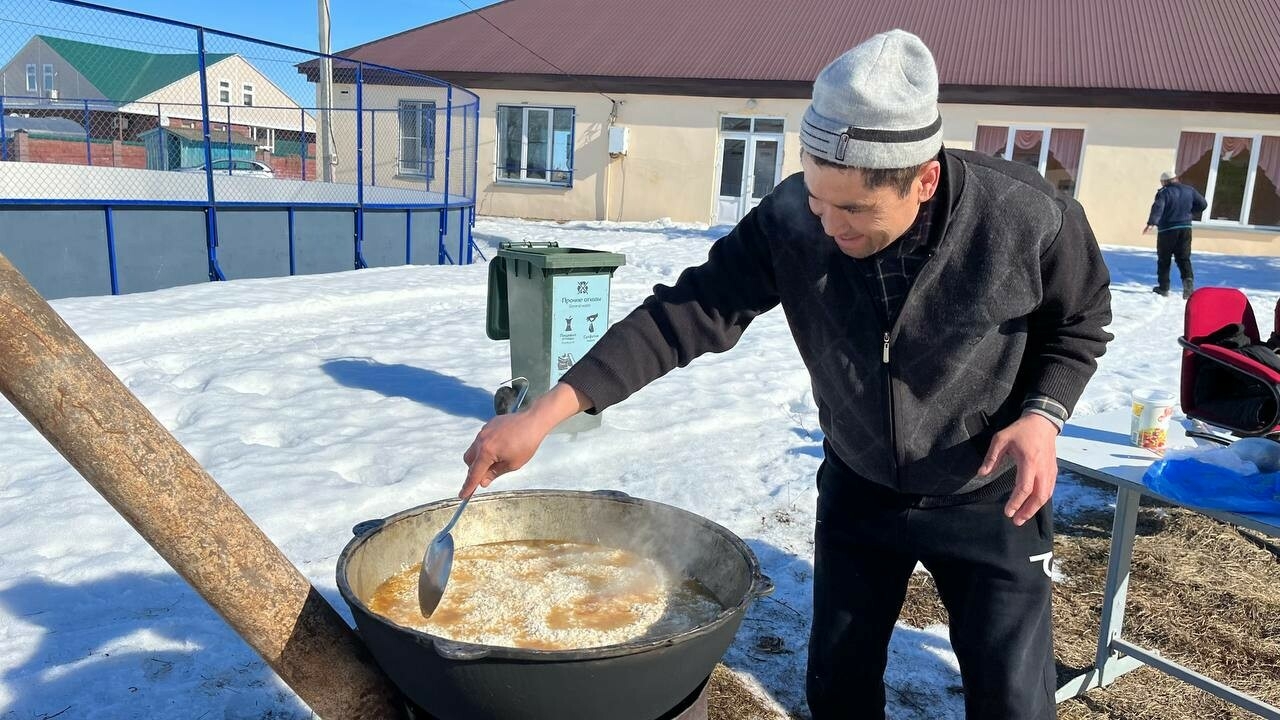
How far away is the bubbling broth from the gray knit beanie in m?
1.07

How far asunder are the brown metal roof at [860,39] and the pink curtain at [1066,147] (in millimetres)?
1015

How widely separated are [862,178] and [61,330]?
1438 millimetres

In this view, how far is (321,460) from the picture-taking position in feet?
15.0

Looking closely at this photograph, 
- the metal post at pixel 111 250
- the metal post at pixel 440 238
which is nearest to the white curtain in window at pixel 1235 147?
the metal post at pixel 440 238

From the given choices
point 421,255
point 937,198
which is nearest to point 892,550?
point 937,198

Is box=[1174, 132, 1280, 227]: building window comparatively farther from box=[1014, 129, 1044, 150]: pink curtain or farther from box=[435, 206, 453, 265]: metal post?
box=[435, 206, 453, 265]: metal post

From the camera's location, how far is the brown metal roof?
1806cm

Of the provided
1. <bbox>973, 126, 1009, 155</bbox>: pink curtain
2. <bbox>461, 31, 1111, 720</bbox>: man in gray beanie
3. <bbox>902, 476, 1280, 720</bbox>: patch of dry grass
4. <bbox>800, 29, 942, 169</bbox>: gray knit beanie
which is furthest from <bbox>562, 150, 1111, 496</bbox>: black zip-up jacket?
<bbox>973, 126, 1009, 155</bbox>: pink curtain

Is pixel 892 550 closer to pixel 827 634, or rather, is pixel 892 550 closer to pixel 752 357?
pixel 827 634

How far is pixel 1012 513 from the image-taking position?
1820 millimetres

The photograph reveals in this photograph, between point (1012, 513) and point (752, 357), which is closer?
point (1012, 513)

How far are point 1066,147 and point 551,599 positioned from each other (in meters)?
19.2

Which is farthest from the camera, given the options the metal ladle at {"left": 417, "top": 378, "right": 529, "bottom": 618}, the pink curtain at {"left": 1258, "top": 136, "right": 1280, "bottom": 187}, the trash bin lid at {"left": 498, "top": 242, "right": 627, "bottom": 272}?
the pink curtain at {"left": 1258, "top": 136, "right": 1280, "bottom": 187}

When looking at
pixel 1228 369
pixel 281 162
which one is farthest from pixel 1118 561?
pixel 281 162
